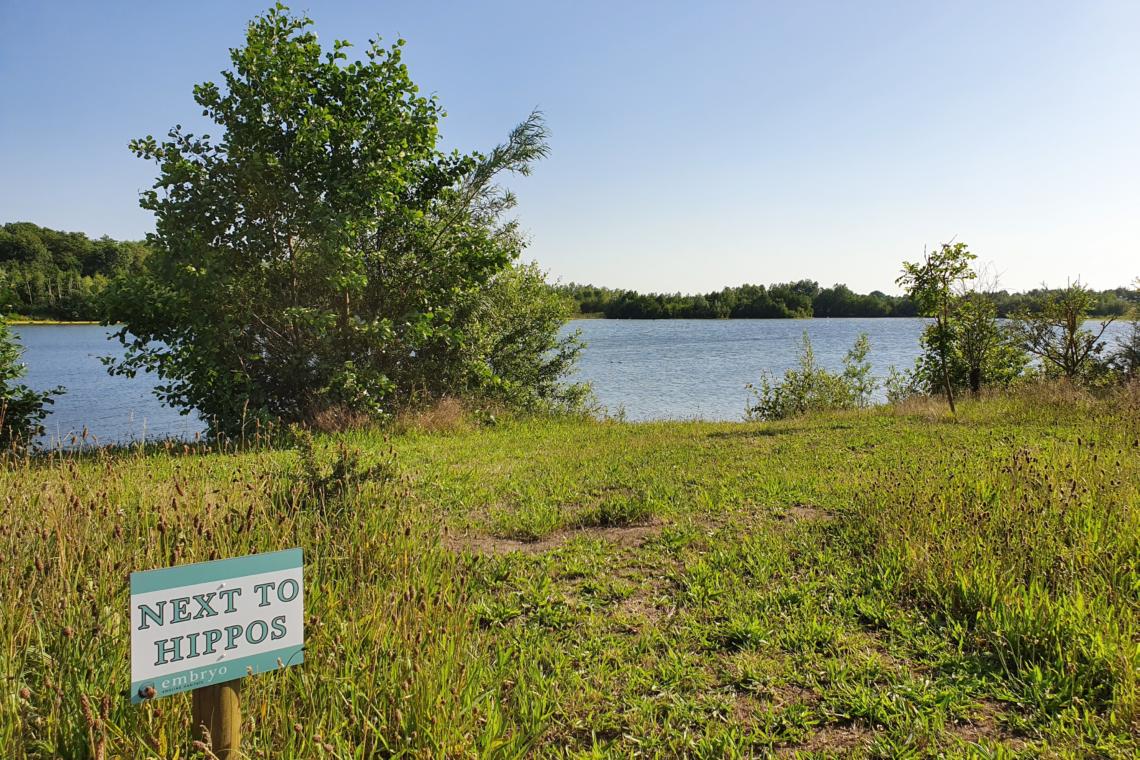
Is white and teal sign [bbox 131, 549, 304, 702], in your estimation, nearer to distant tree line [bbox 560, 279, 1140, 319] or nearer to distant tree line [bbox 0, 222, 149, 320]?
distant tree line [bbox 0, 222, 149, 320]

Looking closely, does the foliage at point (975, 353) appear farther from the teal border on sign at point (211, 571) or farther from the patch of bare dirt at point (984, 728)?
the teal border on sign at point (211, 571)

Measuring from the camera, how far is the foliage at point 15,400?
29.7ft

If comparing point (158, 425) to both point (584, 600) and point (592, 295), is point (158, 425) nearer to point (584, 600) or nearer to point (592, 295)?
point (584, 600)

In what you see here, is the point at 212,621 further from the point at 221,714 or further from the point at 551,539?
the point at 551,539

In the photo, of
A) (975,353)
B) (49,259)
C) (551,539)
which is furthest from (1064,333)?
(49,259)

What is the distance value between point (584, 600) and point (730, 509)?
96.4 inches

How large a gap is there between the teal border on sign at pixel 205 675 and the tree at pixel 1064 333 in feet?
61.1

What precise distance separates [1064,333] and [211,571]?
2087 centimetres

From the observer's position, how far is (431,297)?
11297mm

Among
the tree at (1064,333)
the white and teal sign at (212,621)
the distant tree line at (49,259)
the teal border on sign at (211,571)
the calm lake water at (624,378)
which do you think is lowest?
the calm lake water at (624,378)

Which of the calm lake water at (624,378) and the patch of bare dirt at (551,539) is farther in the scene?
the calm lake water at (624,378)

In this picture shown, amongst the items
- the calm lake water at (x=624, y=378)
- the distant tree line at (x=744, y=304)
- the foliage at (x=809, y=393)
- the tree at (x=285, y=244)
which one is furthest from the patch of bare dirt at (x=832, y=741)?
the distant tree line at (x=744, y=304)

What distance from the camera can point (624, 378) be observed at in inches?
1150

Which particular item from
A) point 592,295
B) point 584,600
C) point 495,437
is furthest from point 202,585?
point 592,295
